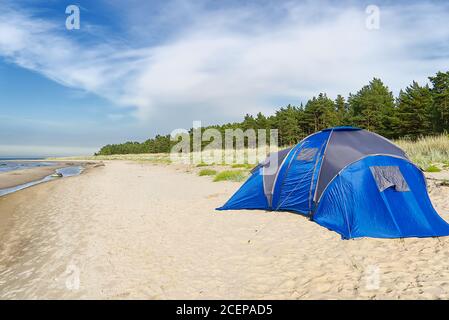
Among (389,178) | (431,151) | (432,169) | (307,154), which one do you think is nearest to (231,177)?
(307,154)

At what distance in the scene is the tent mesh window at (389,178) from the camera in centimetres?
679

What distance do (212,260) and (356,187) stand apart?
3727 mm

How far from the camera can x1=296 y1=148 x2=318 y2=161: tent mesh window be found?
8383 mm

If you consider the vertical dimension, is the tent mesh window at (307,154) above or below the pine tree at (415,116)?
below

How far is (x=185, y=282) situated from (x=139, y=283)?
0.75 m

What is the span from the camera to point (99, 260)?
19.8 ft

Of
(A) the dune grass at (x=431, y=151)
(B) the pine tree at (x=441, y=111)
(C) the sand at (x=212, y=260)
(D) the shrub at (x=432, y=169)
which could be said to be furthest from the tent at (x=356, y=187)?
(B) the pine tree at (x=441, y=111)

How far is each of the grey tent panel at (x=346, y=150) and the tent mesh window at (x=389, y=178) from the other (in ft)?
1.46

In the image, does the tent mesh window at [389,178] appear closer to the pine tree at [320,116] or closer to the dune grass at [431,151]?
the dune grass at [431,151]

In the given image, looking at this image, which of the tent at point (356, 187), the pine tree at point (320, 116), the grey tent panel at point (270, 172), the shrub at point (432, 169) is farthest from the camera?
the pine tree at point (320, 116)

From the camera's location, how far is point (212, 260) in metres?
5.77

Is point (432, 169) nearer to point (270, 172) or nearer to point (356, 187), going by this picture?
point (270, 172)
